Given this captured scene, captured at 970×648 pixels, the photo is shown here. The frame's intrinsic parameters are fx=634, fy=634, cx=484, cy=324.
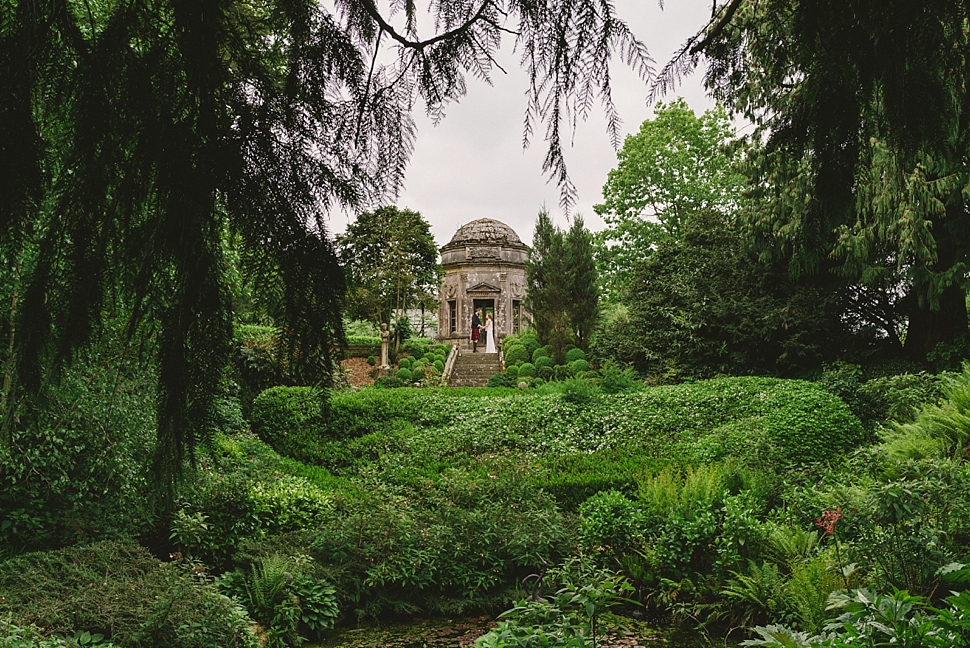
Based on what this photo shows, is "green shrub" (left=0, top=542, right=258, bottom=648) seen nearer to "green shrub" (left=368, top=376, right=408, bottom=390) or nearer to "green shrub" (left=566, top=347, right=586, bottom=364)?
"green shrub" (left=368, top=376, right=408, bottom=390)

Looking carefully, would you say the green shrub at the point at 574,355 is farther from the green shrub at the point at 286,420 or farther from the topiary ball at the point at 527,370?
the green shrub at the point at 286,420

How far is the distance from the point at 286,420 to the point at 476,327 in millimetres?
14549

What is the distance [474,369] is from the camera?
2012 centimetres

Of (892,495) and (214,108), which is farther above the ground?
(214,108)

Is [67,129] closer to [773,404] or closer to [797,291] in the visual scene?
[773,404]

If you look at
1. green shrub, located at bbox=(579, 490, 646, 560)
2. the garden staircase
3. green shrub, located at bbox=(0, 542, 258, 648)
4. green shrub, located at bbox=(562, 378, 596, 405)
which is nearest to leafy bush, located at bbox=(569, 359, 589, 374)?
the garden staircase

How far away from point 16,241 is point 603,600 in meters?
2.62

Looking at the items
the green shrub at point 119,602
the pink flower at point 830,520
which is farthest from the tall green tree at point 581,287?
the green shrub at point 119,602

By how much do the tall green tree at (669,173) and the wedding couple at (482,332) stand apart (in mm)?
5467

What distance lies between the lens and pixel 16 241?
4.44 feet

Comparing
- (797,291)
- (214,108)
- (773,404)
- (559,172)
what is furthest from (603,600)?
(797,291)

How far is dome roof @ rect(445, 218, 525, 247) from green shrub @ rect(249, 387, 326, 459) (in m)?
15.3

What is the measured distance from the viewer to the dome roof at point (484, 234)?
25.9 m

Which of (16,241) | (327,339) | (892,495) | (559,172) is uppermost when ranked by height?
(559,172)
